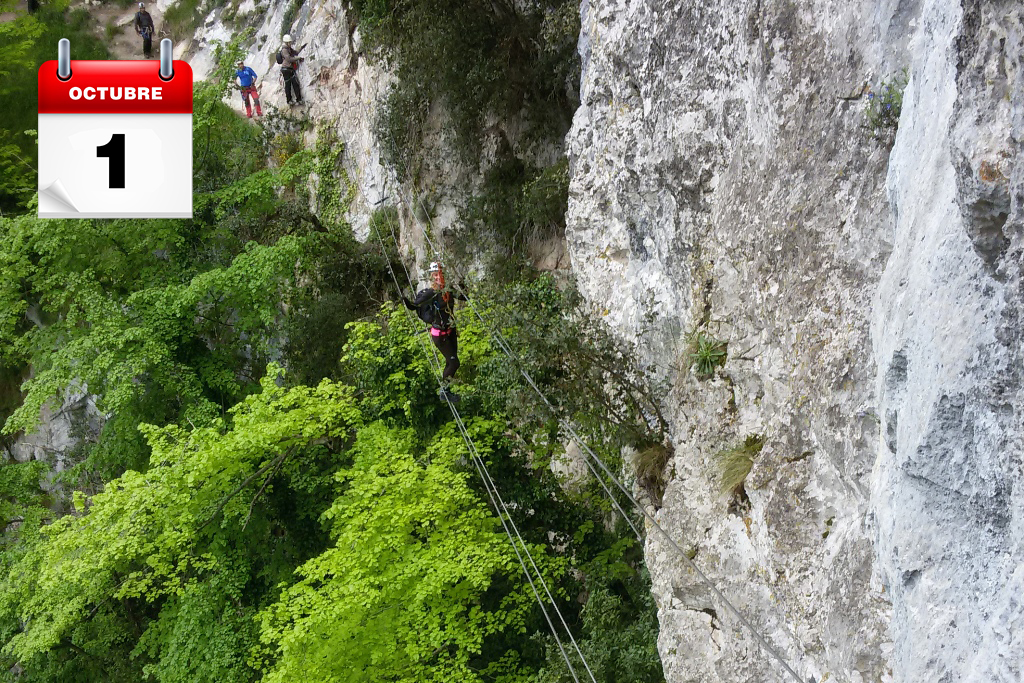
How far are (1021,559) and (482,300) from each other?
24.8ft

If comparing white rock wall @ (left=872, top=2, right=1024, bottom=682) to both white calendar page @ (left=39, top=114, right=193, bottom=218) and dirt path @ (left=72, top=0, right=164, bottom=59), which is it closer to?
white calendar page @ (left=39, top=114, right=193, bottom=218)

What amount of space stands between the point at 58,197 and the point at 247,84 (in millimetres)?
11862

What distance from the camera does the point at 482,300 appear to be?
9961 mm

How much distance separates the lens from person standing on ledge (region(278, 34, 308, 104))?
17078 millimetres

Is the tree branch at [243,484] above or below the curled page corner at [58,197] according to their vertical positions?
below

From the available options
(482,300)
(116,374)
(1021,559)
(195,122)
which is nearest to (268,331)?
(116,374)

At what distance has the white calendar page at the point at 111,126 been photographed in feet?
19.6

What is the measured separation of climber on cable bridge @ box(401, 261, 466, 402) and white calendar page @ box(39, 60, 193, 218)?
113 inches

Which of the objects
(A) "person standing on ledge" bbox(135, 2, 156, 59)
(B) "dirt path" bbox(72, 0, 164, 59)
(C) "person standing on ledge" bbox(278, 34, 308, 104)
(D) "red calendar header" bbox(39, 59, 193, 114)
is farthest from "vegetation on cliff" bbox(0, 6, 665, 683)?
(B) "dirt path" bbox(72, 0, 164, 59)

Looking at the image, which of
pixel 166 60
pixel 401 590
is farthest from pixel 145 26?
pixel 401 590

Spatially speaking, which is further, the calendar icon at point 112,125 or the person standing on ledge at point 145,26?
the person standing on ledge at point 145,26

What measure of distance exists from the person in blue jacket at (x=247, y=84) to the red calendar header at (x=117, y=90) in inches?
464

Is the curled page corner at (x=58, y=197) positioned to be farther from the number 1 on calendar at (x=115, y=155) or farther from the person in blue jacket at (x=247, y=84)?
the person in blue jacket at (x=247, y=84)

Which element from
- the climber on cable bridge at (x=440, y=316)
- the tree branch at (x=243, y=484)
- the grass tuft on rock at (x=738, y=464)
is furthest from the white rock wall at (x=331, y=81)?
the grass tuft on rock at (x=738, y=464)
